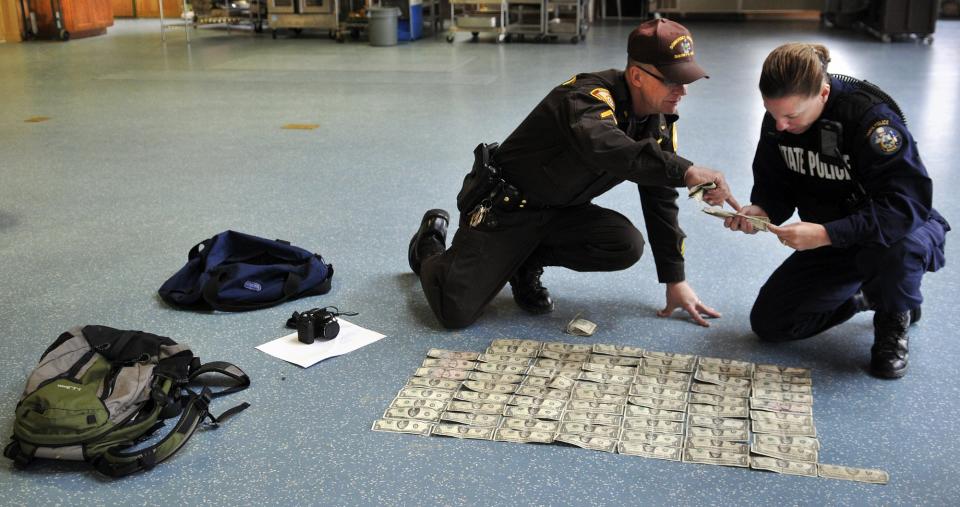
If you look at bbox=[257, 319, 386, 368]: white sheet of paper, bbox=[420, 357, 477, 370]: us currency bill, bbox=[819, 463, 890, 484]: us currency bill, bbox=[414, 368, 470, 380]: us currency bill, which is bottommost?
bbox=[819, 463, 890, 484]: us currency bill

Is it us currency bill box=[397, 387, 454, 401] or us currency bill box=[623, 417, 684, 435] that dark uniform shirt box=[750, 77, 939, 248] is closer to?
us currency bill box=[623, 417, 684, 435]

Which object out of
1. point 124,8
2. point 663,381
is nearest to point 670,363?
point 663,381

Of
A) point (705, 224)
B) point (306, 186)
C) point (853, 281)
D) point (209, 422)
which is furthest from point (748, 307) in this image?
point (306, 186)

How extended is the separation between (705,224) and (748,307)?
1.09 m

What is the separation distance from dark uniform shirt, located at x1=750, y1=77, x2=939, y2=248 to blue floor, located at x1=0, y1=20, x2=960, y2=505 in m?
0.51

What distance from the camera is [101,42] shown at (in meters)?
13.4

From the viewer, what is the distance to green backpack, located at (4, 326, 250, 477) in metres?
2.38

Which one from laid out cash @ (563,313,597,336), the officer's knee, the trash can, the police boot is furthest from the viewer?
the trash can

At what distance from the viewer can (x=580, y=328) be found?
127 inches

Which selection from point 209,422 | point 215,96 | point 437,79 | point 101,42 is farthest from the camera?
point 101,42

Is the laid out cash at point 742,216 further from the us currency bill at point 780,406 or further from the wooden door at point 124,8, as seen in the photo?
the wooden door at point 124,8

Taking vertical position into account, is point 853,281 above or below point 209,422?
above

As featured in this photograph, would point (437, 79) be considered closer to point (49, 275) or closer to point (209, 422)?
point (49, 275)

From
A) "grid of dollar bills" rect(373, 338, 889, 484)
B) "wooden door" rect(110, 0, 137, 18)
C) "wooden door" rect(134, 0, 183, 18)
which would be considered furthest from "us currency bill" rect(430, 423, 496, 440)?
"wooden door" rect(110, 0, 137, 18)
